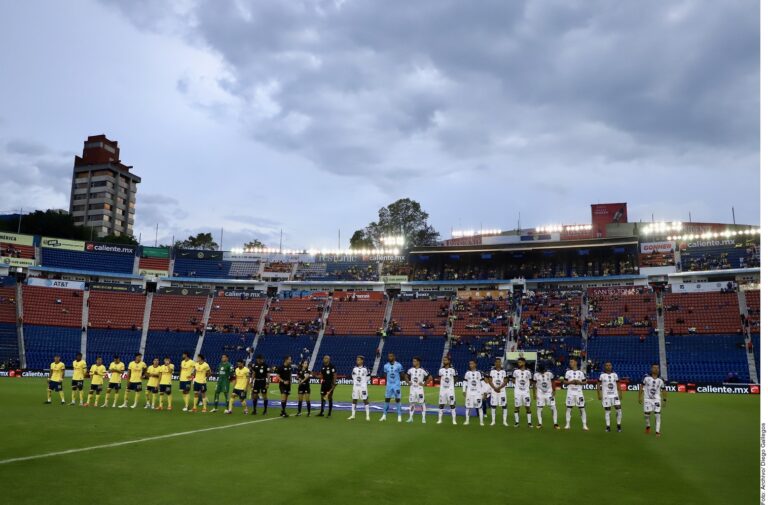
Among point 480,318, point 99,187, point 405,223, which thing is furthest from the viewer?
point 99,187

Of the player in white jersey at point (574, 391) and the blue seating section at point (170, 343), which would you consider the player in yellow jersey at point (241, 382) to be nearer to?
the player in white jersey at point (574, 391)

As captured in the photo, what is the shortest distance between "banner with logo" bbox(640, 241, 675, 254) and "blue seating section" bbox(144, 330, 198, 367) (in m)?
52.2

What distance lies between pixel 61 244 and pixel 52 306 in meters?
8.69

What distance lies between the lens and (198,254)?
232ft

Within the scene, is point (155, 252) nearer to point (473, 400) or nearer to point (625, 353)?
point (625, 353)

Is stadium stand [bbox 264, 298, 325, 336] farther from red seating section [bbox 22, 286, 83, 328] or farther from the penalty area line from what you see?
the penalty area line

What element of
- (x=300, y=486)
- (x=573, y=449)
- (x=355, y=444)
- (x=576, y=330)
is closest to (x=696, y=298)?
(x=576, y=330)

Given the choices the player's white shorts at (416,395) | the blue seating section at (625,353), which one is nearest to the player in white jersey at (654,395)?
the player's white shorts at (416,395)

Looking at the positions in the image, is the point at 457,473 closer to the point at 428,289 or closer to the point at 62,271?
the point at 428,289

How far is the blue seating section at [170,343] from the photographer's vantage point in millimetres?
57531

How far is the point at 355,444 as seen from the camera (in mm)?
14172

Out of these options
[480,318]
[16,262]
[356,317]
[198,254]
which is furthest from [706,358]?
[16,262]

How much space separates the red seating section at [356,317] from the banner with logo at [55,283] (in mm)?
29404

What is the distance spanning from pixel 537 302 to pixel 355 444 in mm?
50835
